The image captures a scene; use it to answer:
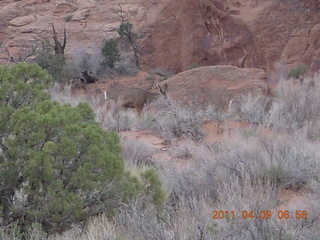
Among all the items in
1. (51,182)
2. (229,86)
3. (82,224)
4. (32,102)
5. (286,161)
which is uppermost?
(32,102)

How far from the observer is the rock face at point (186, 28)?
20.7 m

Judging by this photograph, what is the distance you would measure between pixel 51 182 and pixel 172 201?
1.64 metres

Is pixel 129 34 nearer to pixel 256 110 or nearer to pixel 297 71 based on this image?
pixel 297 71

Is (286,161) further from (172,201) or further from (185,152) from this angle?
(185,152)

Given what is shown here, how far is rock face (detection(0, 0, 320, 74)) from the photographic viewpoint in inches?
816

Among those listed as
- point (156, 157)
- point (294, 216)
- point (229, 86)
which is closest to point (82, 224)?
point (294, 216)

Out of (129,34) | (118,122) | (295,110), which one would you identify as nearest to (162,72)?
(129,34)

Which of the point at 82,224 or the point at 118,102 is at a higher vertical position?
the point at 82,224

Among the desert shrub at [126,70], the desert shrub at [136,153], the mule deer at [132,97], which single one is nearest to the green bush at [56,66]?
the desert shrub at [126,70]

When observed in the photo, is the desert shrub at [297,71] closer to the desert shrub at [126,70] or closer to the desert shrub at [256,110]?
the desert shrub at [256,110]

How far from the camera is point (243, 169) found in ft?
20.4

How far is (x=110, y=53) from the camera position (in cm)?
2538
